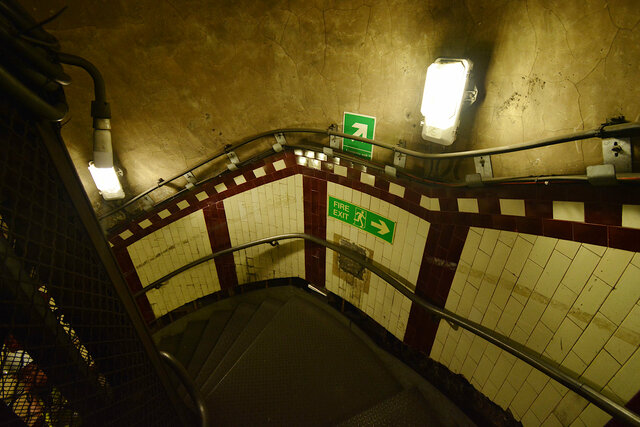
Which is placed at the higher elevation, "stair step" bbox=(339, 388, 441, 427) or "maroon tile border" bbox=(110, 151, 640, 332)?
"maroon tile border" bbox=(110, 151, 640, 332)

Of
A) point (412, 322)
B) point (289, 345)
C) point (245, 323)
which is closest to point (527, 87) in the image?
point (412, 322)

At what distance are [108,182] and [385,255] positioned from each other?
391cm

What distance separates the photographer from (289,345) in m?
3.53

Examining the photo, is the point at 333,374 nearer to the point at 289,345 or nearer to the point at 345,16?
the point at 289,345

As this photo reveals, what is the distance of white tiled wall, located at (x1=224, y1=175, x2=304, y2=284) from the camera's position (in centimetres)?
418

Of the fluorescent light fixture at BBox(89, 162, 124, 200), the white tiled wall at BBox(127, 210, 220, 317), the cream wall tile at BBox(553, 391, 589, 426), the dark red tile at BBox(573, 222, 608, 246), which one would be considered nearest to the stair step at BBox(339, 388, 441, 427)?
the cream wall tile at BBox(553, 391, 589, 426)

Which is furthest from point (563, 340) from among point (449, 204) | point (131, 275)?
point (131, 275)

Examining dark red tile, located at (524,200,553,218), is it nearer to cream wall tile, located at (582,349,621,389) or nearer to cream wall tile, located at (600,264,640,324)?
cream wall tile, located at (600,264,640,324)

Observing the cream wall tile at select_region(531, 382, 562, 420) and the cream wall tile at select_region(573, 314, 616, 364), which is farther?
the cream wall tile at select_region(531, 382, 562, 420)

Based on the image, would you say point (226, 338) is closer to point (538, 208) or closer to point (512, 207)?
point (512, 207)

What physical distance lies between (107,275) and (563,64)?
10.2 feet

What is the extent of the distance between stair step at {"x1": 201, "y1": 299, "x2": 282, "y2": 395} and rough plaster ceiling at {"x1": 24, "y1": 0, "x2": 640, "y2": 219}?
2334 mm

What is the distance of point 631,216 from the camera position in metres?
1.68

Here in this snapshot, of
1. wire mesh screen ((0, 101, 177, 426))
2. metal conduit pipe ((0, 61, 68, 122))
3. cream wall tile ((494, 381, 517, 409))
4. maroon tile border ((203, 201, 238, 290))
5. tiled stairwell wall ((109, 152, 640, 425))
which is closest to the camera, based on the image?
metal conduit pipe ((0, 61, 68, 122))
